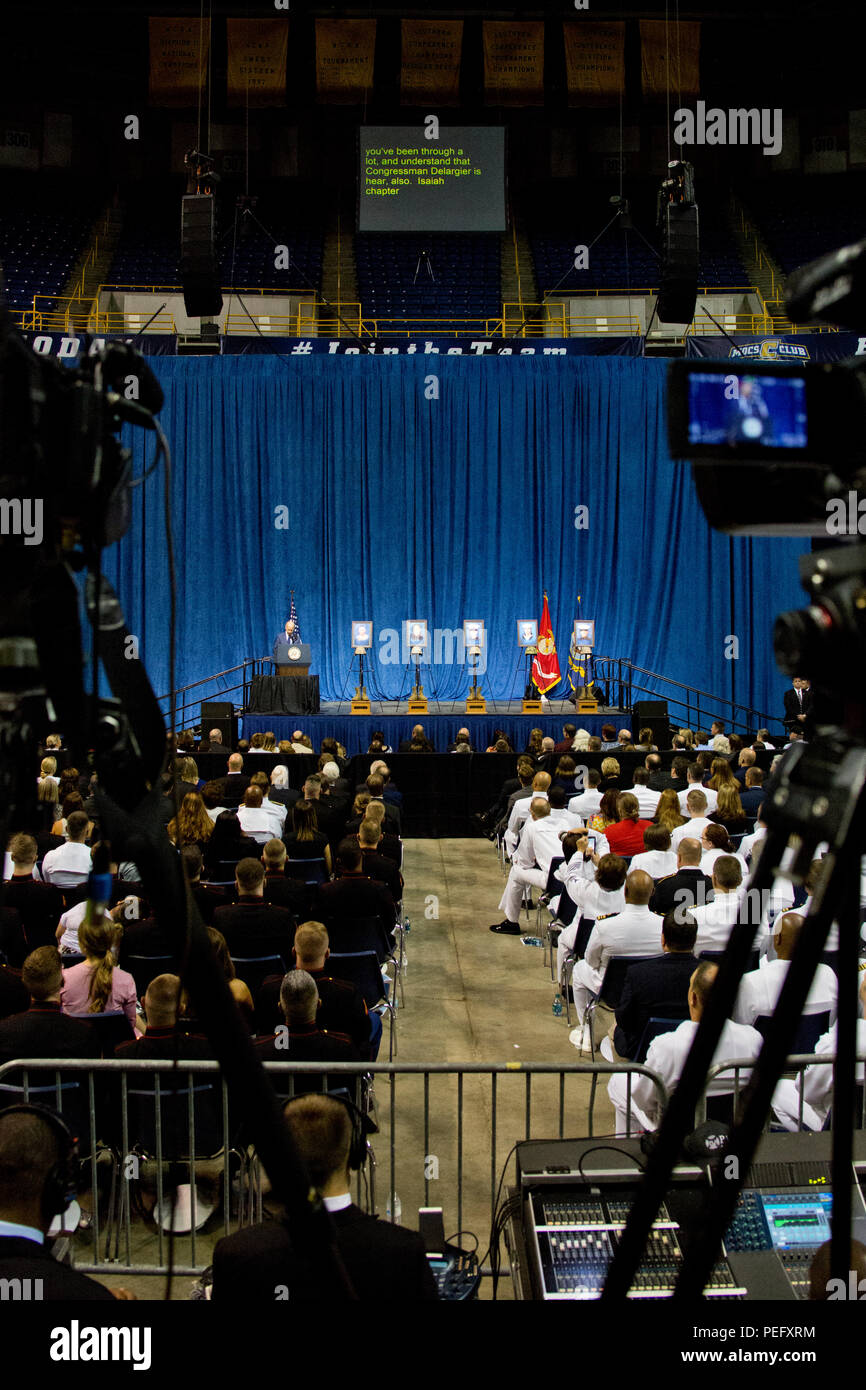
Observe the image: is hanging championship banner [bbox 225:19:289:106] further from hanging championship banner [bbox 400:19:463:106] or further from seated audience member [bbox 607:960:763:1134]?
seated audience member [bbox 607:960:763:1134]

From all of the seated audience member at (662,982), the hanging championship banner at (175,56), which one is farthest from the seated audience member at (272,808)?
the hanging championship banner at (175,56)

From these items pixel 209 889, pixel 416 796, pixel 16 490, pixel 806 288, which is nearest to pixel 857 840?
pixel 806 288

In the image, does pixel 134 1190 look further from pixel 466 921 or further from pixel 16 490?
pixel 466 921

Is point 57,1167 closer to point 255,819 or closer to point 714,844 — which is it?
point 714,844

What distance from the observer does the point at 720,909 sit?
5.09 meters

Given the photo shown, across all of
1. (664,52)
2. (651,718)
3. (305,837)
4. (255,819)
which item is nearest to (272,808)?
(255,819)

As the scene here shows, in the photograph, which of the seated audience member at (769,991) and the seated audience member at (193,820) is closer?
the seated audience member at (769,991)

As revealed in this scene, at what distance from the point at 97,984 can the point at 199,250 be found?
327 inches

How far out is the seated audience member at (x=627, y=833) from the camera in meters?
6.97

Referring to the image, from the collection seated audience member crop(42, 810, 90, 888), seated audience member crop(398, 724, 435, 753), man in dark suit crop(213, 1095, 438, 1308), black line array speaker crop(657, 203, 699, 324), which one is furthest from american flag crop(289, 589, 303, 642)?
man in dark suit crop(213, 1095, 438, 1308)

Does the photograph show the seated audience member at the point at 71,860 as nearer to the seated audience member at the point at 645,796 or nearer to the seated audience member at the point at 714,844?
the seated audience member at the point at 714,844

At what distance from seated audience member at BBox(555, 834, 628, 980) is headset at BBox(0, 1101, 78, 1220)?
3.72 metres

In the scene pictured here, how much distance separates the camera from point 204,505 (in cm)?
1731

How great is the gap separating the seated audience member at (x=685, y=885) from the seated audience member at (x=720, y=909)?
1.02ft
